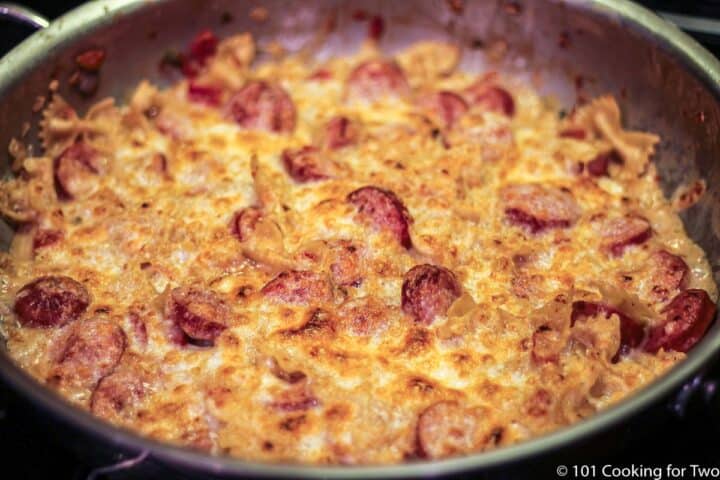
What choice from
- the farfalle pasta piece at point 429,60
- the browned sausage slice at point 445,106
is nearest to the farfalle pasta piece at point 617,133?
the browned sausage slice at point 445,106

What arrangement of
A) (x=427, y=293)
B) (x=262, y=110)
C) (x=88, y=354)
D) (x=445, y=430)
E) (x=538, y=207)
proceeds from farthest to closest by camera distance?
(x=262, y=110) < (x=538, y=207) < (x=427, y=293) < (x=88, y=354) < (x=445, y=430)

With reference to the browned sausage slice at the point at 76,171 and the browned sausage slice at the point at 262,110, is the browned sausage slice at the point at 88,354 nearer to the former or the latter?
the browned sausage slice at the point at 76,171

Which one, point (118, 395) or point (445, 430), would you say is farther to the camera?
point (118, 395)

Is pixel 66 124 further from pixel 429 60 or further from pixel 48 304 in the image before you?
pixel 429 60

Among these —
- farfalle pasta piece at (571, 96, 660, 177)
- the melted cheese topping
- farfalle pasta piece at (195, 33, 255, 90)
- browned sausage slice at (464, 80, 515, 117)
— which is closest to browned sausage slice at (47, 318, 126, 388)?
the melted cheese topping

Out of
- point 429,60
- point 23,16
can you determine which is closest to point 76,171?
point 23,16

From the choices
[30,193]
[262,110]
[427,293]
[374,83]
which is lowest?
[30,193]

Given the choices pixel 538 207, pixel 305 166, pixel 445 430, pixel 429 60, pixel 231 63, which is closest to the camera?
pixel 445 430
